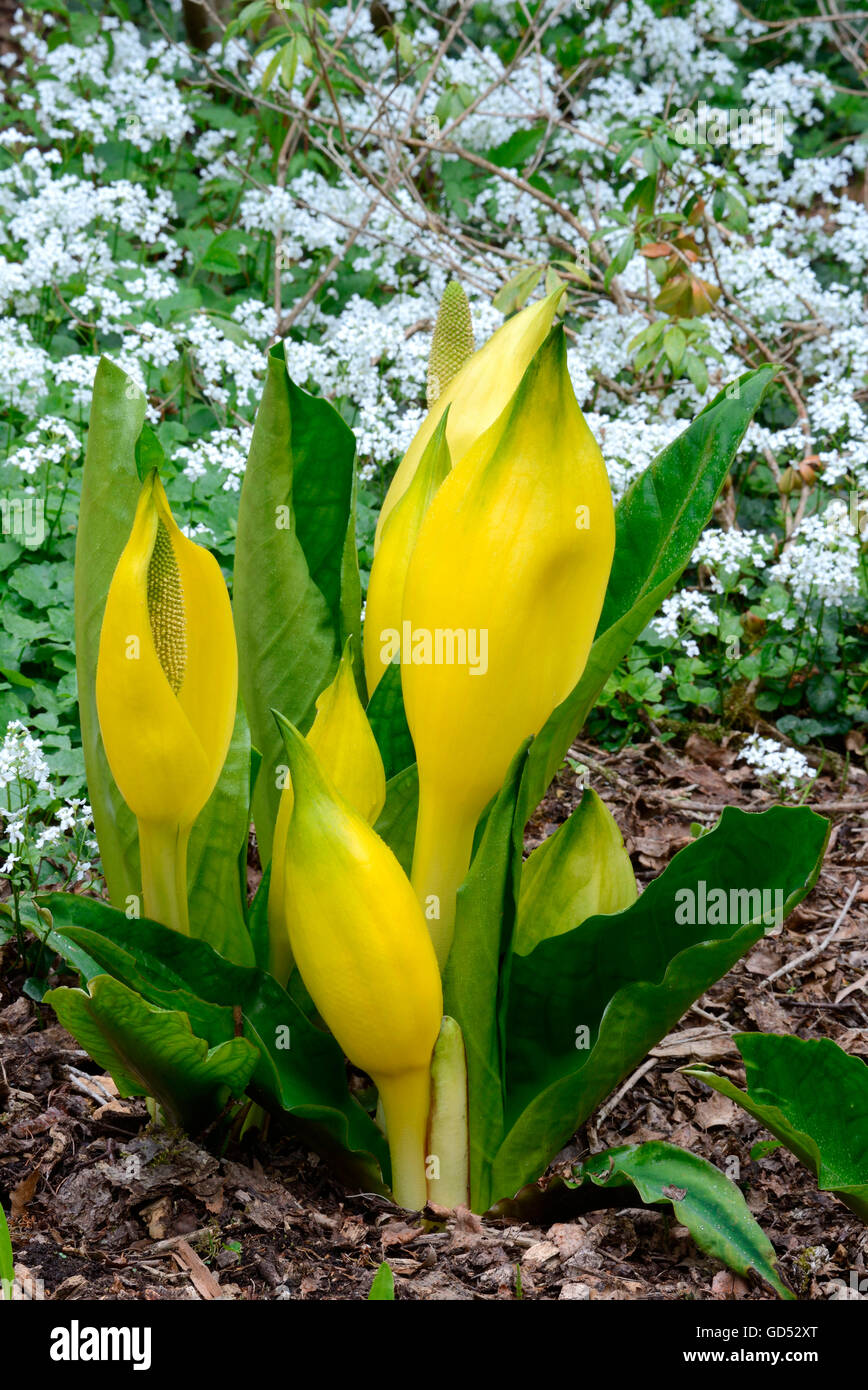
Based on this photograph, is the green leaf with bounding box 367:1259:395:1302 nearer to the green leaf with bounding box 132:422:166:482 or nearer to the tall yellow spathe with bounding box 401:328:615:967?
the tall yellow spathe with bounding box 401:328:615:967

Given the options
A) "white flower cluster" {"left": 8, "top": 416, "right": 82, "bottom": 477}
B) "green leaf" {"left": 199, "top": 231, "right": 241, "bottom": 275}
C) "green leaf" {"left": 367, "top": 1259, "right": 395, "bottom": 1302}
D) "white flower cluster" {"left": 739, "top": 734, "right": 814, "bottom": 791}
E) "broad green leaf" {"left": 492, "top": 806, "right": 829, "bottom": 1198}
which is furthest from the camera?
"green leaf" {"left": 199, "top": 231, "right": 241, "bottom": 275}

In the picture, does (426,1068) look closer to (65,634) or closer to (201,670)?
(201,670)

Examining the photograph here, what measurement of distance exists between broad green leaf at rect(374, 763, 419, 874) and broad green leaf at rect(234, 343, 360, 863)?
12cm

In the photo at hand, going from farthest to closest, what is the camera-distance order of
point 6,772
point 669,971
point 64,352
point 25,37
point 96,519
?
1. point 25,37
2. point 64,352
3. point 6,772
4. point 96,519
5. point 669,971

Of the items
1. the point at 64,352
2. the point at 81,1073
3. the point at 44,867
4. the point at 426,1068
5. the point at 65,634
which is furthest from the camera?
the point at 64,352

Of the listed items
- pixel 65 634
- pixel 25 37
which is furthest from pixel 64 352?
pixel 25 37

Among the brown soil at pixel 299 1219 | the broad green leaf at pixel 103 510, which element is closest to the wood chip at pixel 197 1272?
the brown soil at pixel 299 1219

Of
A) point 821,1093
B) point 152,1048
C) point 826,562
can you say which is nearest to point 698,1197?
point 821,1093

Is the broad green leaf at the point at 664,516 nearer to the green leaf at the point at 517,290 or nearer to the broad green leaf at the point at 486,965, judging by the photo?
the broad green leaf at the point at 486,965

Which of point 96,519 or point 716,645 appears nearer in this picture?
point 96,519

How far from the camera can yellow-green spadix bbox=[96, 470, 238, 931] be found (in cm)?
95

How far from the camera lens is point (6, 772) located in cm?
158

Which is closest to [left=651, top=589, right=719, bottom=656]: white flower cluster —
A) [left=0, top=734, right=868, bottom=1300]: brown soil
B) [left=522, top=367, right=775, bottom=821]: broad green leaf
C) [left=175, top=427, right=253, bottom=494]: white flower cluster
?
[left=175, top=427, right=253, bottom=494]: white flower cluster
